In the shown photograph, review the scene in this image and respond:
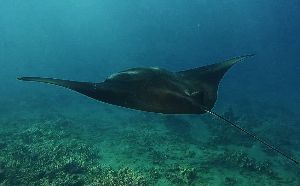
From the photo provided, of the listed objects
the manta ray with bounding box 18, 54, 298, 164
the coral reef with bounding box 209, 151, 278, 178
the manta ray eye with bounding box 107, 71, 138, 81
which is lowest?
the coral reef with bounding box 209, 151, 278, 178

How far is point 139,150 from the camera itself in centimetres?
1705

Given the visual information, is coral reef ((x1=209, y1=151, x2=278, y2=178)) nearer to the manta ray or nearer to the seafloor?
the seafloor

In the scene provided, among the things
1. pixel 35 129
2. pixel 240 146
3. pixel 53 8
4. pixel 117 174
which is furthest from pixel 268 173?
pixel 53 8

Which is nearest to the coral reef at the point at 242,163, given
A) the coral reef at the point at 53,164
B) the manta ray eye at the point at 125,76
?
the coral reef at the point at 53,164

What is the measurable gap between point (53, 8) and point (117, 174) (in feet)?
516

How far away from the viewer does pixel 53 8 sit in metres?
158

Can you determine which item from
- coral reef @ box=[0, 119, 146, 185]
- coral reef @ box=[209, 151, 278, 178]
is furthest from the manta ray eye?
coral reef @ box=[209, 151, 278, 178]

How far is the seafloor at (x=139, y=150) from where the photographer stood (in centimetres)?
1352

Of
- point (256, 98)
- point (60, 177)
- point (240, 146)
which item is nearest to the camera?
point (60, 177)

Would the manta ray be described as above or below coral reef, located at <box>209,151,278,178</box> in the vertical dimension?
above

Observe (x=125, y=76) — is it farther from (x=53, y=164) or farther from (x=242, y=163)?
(x=242, y=163)

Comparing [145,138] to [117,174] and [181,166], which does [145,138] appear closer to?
[181,166]

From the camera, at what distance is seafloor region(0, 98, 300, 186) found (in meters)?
13.5

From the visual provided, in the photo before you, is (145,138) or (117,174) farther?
(145,138)
